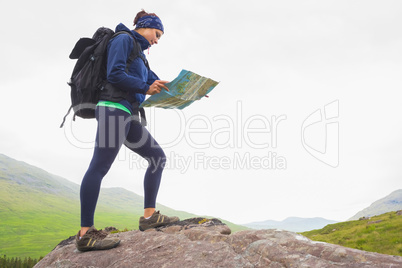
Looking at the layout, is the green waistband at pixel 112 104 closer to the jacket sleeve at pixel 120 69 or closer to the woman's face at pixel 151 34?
the jacket sleeve at pixel 120 69

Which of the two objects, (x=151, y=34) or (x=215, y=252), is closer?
(x=215, y=252)

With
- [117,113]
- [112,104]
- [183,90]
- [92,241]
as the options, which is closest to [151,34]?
[183,90]

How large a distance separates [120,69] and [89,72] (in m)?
0.54

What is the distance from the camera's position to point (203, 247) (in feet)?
12.8

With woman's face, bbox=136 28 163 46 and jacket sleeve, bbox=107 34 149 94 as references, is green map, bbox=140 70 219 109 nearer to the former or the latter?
jacket sleeve, bbox=107 34 149 94

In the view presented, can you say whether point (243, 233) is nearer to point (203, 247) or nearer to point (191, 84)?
point (203, 247)

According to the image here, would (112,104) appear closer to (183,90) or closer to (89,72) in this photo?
(89,72)

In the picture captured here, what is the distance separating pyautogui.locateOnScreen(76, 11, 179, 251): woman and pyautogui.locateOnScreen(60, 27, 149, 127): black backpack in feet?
0.49

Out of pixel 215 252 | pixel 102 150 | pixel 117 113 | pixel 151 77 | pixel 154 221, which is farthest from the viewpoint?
pixel 151 77

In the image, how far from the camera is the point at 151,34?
477cm

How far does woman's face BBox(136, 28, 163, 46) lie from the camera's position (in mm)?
4762

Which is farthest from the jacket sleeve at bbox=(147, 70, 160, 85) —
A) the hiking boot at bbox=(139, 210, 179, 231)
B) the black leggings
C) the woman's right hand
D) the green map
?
the hiking boot at bbox=(139, 210, 179, 231)

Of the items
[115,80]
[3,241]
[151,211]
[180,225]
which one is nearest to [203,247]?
[180,225]

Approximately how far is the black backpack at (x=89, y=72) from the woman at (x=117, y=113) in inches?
5.9
